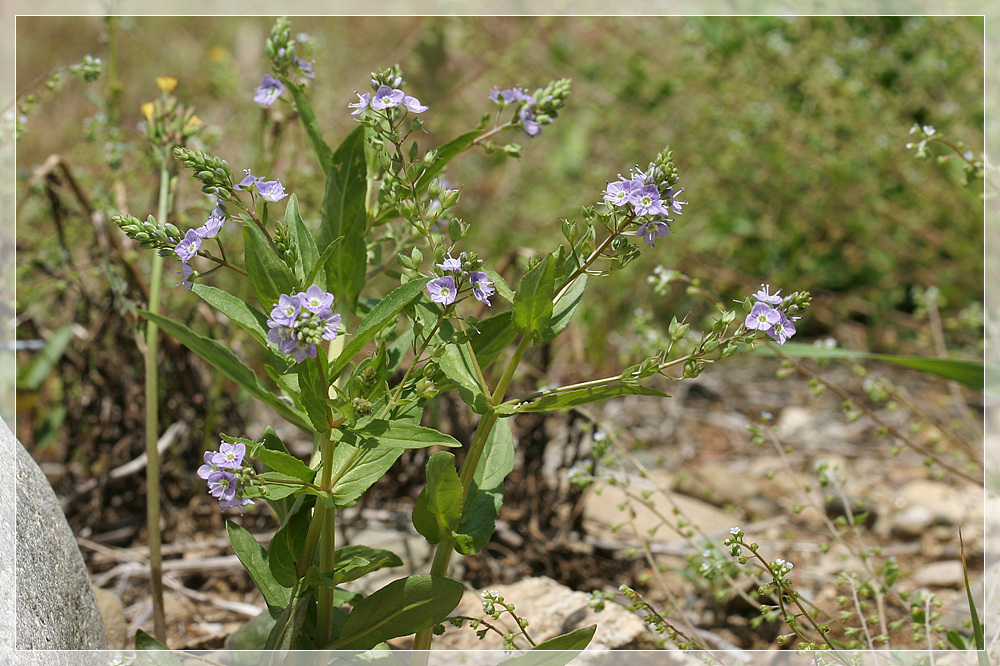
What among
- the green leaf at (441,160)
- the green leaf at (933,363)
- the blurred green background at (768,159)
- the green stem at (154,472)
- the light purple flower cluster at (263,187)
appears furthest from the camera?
the blurred green background at (768,159)

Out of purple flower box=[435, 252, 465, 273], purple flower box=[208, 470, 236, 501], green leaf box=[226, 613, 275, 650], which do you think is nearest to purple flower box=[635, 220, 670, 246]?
purple flower box=[435, 252, 465, 273]

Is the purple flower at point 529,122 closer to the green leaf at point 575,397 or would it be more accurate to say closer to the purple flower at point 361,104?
the purple flower at point 361,104

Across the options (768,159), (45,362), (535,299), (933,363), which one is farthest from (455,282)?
(768,159)

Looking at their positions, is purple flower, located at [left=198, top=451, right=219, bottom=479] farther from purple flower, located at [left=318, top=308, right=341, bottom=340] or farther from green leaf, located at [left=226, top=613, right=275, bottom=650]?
green leaf, located at [left=226, top=613, right=275, bottom=650]

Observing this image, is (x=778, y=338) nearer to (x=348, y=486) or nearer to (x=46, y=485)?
(x=348, y=486)

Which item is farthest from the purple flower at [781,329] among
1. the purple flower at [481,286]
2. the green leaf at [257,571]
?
the green leaf at [257,571]

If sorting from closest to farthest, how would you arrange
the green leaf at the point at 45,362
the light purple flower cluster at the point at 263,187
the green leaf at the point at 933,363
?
1. the light purple flower cluster at the point at 263,187
2. the green leaf at the point at 933,363
3. the green leaf at the point at 45,362

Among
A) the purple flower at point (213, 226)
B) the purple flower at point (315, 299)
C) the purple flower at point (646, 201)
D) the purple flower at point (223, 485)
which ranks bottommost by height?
the purple flower at point (223, 485)
